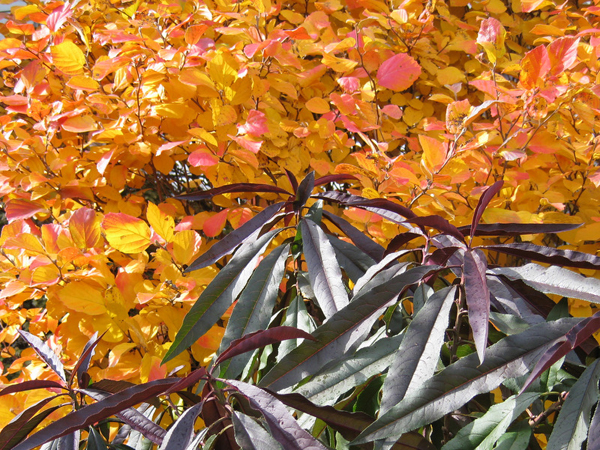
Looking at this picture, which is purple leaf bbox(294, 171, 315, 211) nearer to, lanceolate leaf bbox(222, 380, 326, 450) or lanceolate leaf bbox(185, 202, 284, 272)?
lanceolate leaf bbox(185, 202, 284, 272)

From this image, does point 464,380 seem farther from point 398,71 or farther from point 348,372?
point 398,71

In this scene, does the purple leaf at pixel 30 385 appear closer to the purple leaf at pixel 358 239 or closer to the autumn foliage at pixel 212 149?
the autumn foliage at pixel 212 149

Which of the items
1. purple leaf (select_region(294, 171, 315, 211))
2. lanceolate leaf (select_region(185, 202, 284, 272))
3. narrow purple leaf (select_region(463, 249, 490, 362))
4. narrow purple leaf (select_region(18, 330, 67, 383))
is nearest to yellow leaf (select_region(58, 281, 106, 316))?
narrow purple leaf (select_region(18, 330, 67, 383))

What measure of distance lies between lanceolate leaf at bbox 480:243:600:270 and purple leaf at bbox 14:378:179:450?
47 centimetres

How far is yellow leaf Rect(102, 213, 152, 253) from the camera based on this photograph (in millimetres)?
1162

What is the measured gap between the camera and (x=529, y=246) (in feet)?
2.41

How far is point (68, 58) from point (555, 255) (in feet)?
4.29

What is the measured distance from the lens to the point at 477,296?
0.61 metres

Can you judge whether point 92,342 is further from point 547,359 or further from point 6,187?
point 6,187

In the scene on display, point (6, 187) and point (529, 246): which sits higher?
point (6, 187)

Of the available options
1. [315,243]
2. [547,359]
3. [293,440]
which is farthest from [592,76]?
[293,440]

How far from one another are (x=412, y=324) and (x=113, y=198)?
111 cm

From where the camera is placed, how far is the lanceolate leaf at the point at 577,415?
0.59 meters

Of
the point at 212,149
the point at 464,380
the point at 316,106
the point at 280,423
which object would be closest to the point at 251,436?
the point at 280,423
